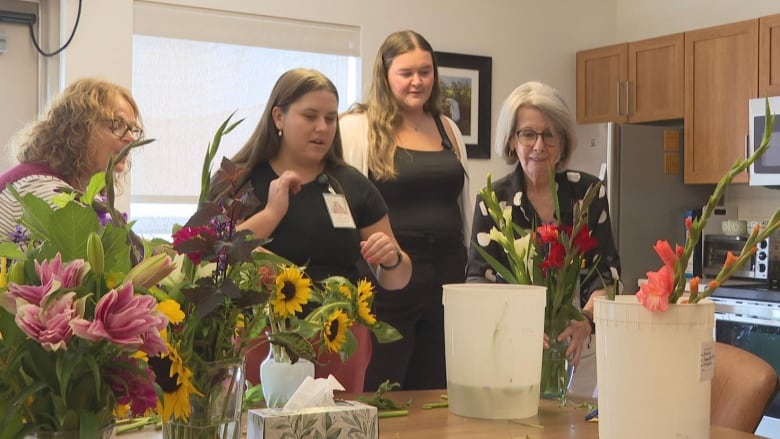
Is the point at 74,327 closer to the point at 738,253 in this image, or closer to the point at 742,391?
the point at 742,391

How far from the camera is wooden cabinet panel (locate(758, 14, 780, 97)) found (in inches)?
165

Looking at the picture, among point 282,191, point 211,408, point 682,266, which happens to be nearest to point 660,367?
point 682,266

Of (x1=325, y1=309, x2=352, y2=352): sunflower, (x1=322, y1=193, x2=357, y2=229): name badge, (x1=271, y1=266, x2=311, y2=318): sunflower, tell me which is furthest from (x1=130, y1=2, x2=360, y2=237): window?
(x1=271, y1=266, x2=311, y2=318): sunflower

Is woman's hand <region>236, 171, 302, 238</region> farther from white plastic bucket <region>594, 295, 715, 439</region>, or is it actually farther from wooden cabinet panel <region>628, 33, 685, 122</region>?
wooden cabinet panel <region>628, 33, 685, 122</region>

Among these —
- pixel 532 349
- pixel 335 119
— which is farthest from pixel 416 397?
pixel 335 119

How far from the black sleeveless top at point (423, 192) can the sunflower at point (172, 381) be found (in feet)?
5.43

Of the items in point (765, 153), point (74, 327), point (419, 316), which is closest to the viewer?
point (74, 327)

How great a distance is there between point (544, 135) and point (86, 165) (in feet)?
3.57

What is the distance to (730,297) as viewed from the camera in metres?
4.05

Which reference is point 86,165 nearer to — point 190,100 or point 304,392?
point 304,392

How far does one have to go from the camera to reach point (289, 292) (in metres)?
1.10

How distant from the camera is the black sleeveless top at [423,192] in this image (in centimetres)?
261

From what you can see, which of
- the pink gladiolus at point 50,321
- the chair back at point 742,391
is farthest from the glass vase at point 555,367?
the pink gladiolus at point 50,321

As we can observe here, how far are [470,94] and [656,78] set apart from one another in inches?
38.0
